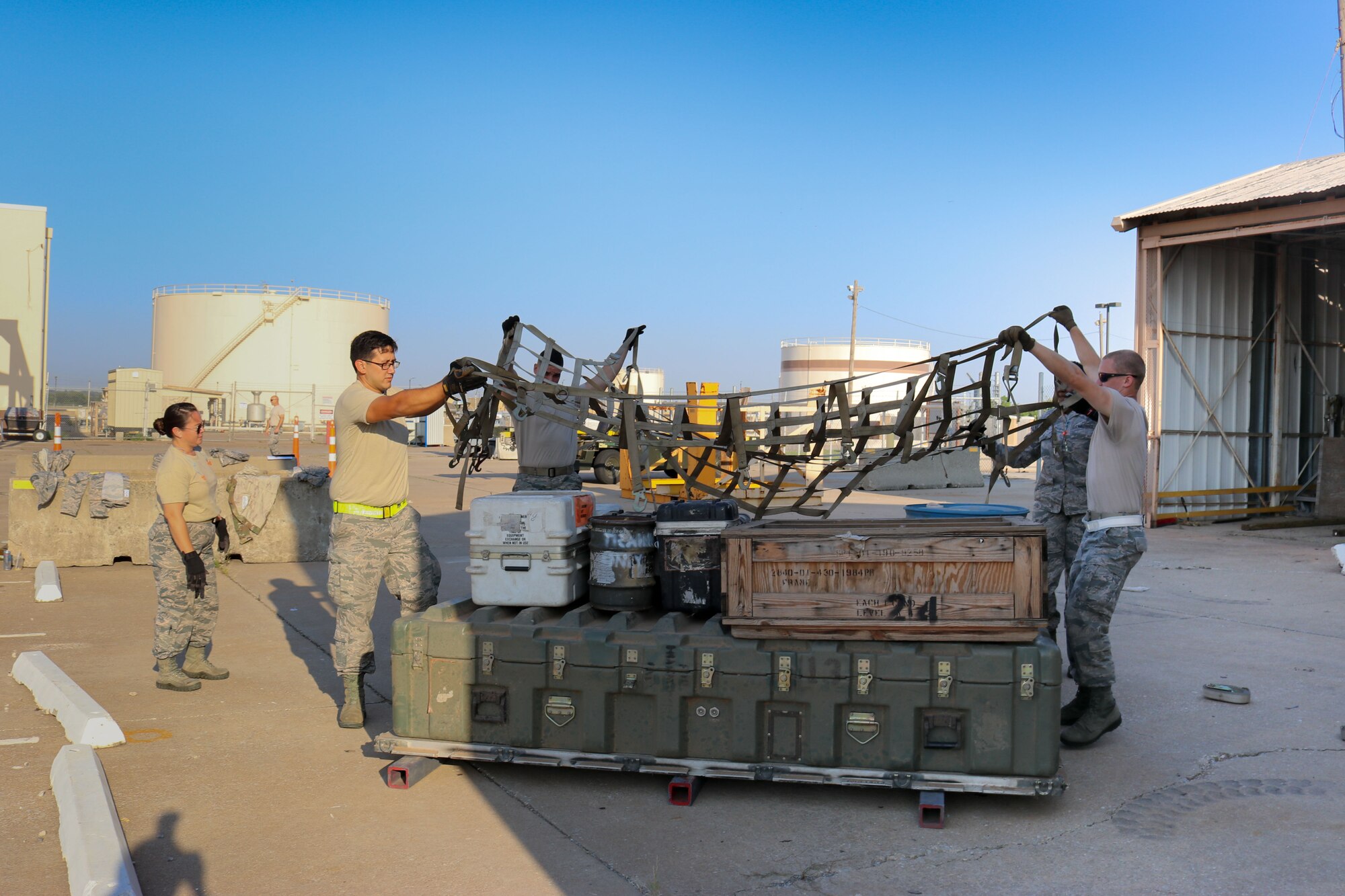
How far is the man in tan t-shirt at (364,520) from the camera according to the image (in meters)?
5.03

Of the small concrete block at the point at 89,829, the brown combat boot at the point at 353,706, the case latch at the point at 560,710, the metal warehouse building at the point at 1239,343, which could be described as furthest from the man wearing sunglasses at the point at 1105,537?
the metal warehouse building at the point at 1239,343

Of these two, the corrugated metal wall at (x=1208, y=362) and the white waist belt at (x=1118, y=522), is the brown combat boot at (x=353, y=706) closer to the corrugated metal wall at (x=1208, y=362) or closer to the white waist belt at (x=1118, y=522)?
the white waist belt at (x=1118, y=522)

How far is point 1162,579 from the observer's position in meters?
10.1

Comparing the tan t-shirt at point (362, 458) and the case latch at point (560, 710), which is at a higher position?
the tan t-shirt at point (362, 458)

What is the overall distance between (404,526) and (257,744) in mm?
1290

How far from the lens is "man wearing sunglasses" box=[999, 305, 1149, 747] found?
4.69m

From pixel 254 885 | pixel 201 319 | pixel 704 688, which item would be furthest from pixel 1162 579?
pixel 201 319

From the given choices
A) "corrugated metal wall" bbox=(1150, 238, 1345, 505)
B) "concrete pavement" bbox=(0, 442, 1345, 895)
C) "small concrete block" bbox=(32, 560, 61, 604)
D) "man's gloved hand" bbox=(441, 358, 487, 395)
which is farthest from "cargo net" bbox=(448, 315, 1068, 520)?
"corrugated metal wall" bbox=(1150, 238, 1345, 505)

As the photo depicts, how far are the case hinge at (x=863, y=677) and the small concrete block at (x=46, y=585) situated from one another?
294 inches

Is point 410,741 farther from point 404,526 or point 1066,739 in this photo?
point 1066,739

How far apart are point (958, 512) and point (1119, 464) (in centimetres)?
90

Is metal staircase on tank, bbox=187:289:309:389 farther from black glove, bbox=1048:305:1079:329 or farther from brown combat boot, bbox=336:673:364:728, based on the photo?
black glove, bbox=1048:305:1079:329

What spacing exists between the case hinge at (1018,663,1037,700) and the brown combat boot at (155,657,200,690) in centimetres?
469

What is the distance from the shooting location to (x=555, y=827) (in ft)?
13.1
